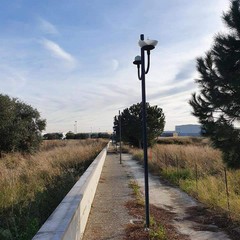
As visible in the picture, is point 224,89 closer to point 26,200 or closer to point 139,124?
point 26,200

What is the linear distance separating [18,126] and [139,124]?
54.0 ft

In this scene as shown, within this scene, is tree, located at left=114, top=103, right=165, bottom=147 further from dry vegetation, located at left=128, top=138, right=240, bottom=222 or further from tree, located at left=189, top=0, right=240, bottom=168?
tree, located at left=189, top=0, right=240, bottom=168

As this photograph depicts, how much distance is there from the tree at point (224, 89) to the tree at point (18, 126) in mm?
23469

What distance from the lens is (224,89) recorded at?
26.1 ft

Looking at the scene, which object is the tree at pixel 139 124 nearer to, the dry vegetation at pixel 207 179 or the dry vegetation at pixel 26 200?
the dry vegetation at pixel 207 179

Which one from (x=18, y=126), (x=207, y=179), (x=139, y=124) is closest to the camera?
(x=207, y=179)

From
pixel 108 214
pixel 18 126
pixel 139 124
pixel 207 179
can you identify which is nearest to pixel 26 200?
pixel 108 214

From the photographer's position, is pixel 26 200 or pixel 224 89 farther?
pixel 26 200

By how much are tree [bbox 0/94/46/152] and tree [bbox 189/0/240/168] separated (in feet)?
77.0

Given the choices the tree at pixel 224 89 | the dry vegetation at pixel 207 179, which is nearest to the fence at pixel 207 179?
the dry vegetation at pixel 207 179

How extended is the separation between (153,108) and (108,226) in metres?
39.5

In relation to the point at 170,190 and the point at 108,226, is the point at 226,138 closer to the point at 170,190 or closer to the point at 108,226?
the point at 108,226

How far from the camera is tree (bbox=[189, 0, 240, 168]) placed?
761cm

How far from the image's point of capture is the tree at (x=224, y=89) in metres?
7.61
